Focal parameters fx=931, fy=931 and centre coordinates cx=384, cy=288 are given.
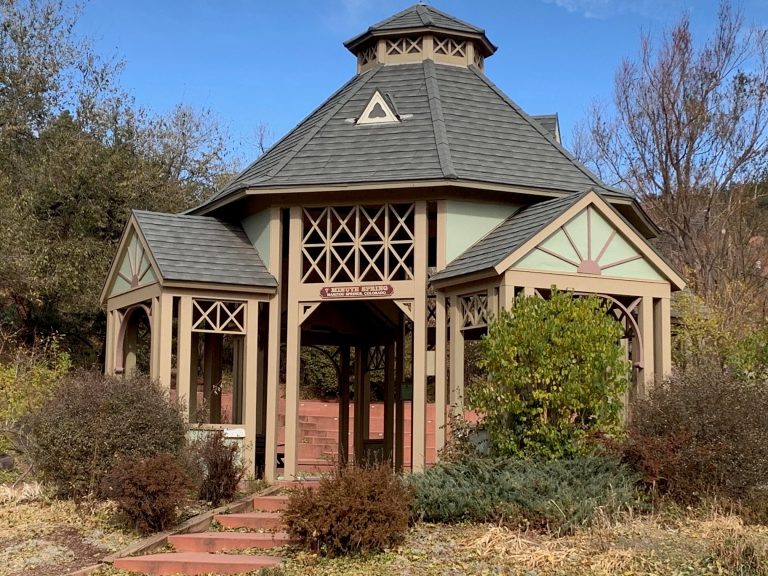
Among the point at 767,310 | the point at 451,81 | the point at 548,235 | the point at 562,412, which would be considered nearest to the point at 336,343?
the point at 451,81

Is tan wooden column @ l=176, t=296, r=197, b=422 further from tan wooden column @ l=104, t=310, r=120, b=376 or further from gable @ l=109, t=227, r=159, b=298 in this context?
tan wooden column @ l=104, t=310, r=120, b=376

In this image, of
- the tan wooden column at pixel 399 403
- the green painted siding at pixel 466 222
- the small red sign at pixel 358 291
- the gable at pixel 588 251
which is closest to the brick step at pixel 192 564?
the gable at pixel 588 251

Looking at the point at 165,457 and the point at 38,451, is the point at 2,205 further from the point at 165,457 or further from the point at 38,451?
the point at 165,457

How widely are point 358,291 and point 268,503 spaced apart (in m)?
3.97

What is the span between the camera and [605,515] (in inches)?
391

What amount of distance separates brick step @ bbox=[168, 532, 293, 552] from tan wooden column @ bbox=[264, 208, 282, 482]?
444 cm

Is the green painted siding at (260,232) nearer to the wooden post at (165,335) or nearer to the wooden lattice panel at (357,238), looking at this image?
the wooden lattice panel at (357,238)

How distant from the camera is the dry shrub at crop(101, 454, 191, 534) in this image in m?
10.3

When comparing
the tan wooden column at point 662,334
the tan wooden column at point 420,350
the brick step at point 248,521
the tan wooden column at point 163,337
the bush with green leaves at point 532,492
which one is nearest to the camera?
the bush with green leaves at point 532,492

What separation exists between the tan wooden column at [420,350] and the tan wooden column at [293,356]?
1884mm

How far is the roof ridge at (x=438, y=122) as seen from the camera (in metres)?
14.6

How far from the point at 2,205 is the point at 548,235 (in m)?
16.8

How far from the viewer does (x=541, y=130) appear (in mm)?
16984

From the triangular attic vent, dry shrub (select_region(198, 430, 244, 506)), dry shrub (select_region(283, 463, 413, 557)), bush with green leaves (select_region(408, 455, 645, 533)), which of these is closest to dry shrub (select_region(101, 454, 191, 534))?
dry shrub (select_region(198, 430, 244, 506))
